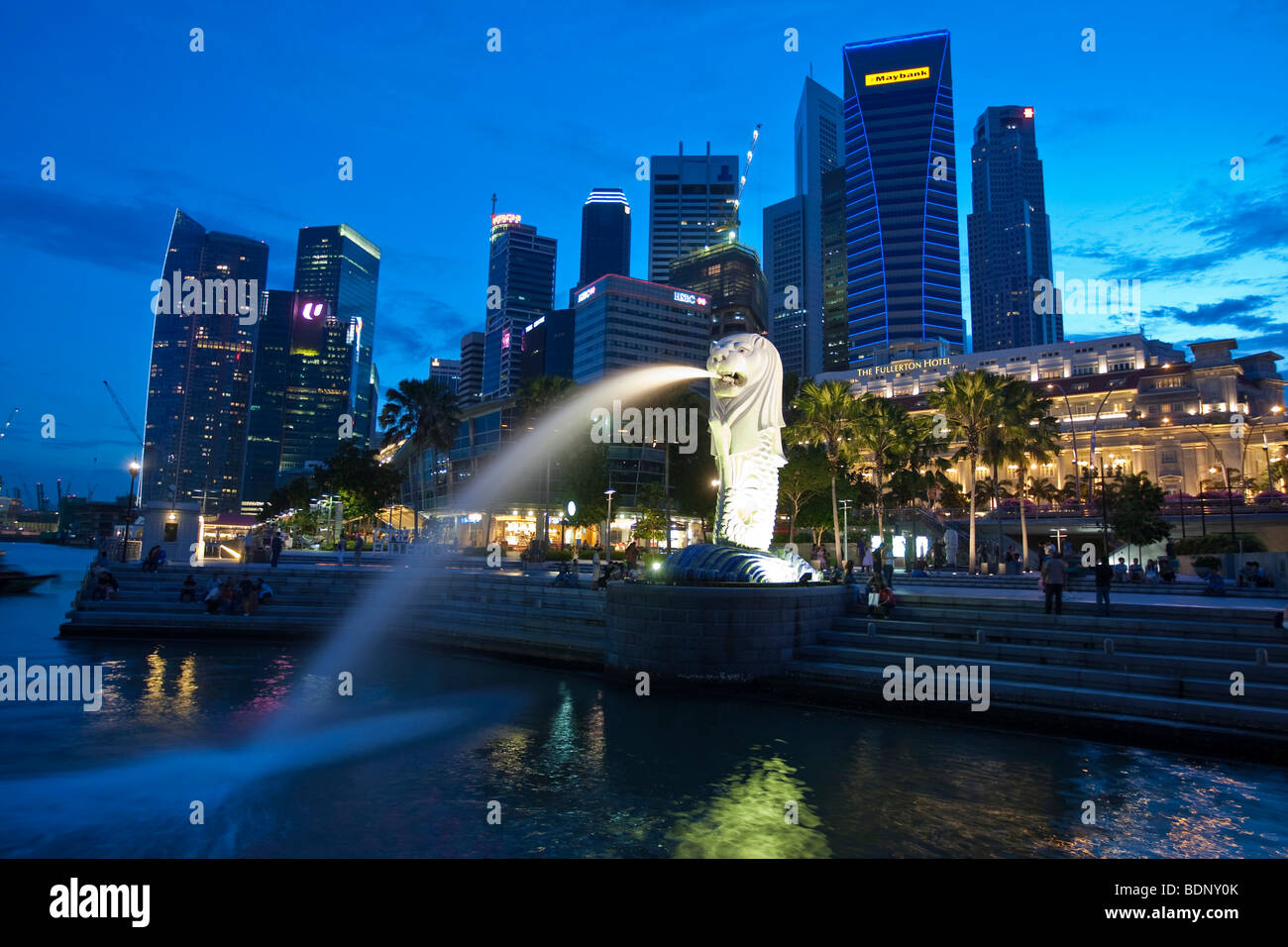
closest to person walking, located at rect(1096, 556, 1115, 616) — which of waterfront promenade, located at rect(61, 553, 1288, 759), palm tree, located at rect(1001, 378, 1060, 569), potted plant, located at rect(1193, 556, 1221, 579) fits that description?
waterfront promenade, located at rect(61, 553, 1288, 759)

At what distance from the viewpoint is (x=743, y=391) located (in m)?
17.6

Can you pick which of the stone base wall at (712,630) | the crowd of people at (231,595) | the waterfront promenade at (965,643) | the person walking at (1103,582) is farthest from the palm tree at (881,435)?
the crowd of people at (231,595)

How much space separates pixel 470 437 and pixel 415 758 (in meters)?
70.2

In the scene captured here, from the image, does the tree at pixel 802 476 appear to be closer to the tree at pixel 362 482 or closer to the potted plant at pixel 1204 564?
the potted plant at pixel 1204 564

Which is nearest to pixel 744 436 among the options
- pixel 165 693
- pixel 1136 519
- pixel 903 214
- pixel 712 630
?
pixel 712 630

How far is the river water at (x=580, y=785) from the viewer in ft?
23.4

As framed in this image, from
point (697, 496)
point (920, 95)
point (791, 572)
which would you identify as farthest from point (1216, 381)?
point (920, 95)

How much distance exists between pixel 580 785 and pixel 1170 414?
360 ft

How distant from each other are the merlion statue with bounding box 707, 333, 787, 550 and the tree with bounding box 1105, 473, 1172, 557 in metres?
38.3

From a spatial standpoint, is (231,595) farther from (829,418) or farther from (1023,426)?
(1023,426)

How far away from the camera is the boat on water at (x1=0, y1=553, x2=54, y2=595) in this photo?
4012 cm

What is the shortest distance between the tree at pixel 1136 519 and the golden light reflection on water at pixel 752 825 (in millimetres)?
45105
